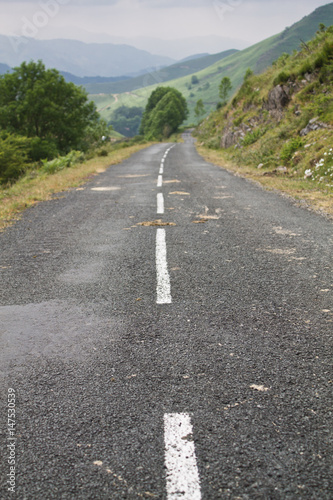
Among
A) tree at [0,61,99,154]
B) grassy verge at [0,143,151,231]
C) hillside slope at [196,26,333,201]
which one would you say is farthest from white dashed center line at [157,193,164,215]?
tree at [0,61,99,154]

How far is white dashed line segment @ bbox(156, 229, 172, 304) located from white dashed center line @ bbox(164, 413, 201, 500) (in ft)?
5.57

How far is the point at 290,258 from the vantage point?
16.9 feet

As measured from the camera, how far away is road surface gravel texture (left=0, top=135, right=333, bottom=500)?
1.84 meters

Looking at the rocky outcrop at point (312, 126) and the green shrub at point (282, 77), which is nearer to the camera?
the rocky outcrop at point (312, 126)

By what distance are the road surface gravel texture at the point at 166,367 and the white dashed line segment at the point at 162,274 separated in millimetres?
49

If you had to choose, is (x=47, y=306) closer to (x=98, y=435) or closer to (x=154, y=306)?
(x=154, y=306)

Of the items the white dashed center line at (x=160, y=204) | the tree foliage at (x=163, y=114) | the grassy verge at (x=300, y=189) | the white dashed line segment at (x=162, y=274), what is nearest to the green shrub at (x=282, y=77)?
the grassy verge at (x=300, y=189)

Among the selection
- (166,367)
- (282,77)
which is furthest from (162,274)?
(282,77)

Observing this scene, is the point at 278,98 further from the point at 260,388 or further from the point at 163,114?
the point at 163,114

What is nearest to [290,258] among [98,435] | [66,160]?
[98,435]

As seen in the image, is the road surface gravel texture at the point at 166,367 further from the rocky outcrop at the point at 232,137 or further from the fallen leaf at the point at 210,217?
the rocky outcrop at the point at 232,137

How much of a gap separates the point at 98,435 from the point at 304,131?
51.3 feet

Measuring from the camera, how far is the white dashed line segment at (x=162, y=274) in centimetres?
389

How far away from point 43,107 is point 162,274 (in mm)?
36513
